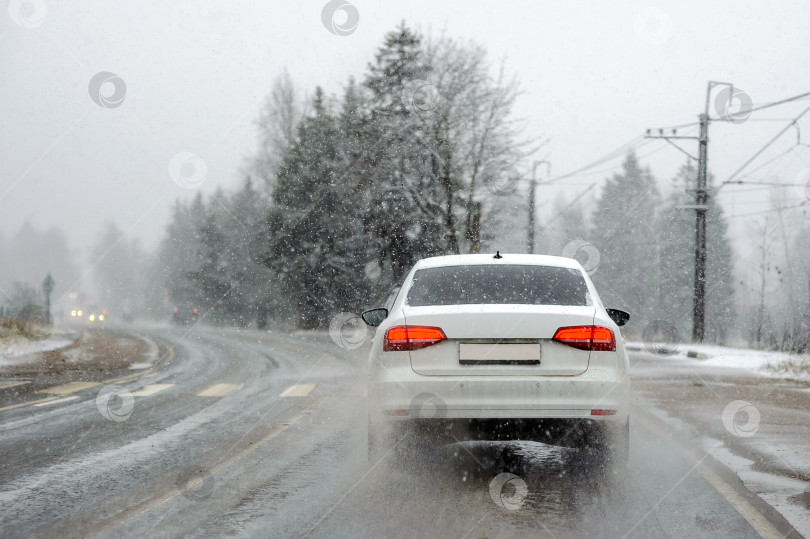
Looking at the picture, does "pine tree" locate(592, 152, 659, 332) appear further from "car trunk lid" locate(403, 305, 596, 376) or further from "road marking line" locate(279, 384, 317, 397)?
"car trunk lid" locate(403, 305, 596, 376)

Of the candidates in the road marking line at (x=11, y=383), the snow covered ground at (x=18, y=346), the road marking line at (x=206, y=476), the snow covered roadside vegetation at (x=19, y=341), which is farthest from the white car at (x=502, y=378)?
the snow covered roadside vegetation at (x=19, y=341)

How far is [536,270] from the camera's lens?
658 centimetres

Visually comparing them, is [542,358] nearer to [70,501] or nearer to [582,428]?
[582,428]

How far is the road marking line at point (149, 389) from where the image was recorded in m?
12.4

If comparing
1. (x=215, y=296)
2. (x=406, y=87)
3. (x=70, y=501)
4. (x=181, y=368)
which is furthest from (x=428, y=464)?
(x=215, y=296)

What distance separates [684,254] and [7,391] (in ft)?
197

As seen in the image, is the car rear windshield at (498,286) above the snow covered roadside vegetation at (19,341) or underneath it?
above

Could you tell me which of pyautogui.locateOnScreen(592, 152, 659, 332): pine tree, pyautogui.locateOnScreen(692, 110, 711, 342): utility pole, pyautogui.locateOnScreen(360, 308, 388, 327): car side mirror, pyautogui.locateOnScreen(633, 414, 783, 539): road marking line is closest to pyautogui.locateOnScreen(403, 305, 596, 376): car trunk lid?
pyautogui.locateOnScreen(633, 414, 783, 539): road marking line

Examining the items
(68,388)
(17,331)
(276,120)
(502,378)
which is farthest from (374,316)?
(276,120)

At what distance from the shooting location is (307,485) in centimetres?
571

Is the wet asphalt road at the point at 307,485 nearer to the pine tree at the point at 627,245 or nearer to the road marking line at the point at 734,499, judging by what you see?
the road marking line at the point at 734,499

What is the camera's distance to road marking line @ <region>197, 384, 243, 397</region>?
12430 mm

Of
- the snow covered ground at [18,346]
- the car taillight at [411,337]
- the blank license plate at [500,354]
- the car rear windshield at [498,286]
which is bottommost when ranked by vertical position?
the snow covered ground at [18,346]

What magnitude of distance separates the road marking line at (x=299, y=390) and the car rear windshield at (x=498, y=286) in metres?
6.30
